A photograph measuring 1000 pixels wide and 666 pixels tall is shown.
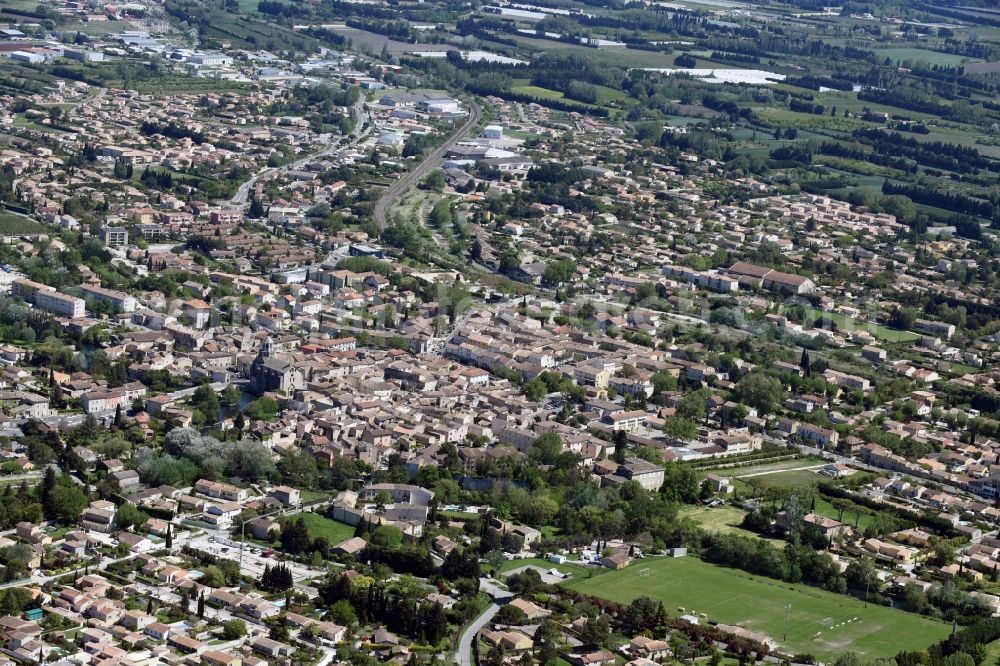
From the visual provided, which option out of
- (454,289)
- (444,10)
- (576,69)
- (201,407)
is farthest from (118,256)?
(444,10)

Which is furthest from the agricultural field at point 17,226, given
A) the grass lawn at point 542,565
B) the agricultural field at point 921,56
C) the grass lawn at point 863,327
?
the agricultural field at point 921,56

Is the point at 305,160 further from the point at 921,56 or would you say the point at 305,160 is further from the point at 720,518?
the point at 921,56

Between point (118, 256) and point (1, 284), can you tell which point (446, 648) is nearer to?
point (1, 284)

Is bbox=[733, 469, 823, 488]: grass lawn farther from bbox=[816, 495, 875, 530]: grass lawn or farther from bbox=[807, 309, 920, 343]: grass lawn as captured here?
bbox=[807, 309, 920, 343]: grass lawn

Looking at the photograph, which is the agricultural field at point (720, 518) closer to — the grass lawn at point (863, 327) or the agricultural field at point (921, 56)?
the grass lawn at point (863, 327)

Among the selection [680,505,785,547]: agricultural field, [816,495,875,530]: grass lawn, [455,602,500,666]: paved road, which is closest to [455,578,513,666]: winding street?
[455,602,500,666]: paved road

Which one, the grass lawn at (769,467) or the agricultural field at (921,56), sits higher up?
the agricultural field at (921,56)

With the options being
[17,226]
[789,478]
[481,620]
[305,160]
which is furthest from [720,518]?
[305,160]
